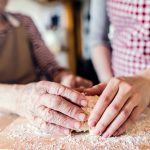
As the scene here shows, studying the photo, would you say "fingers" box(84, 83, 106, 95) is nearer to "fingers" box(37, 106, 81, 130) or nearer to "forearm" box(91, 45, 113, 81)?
"fingers" box(37, 106, 81, 130)

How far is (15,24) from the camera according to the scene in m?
1.07

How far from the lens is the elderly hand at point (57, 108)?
26.5 inches

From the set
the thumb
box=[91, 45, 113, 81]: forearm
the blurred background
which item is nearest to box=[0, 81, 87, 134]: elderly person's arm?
the thumb

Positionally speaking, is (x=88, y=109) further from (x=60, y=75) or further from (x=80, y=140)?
(x=60, y=75)

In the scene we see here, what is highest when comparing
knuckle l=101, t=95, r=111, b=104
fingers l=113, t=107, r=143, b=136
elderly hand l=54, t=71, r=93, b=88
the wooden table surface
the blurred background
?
knuckle l=101, t=95, r=111, b=104

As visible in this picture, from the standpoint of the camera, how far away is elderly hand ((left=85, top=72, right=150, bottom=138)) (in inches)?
25.9

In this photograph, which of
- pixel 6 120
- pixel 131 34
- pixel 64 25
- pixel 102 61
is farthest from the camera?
pixel 64 25

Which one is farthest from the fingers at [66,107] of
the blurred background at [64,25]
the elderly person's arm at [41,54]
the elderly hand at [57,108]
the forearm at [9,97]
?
the blurred background at [64,25]

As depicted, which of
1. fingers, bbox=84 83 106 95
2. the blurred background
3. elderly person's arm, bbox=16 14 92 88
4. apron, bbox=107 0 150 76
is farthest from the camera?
the blurred background

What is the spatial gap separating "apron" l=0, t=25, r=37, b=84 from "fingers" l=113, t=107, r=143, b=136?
0.48 meters

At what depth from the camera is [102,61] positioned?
3.45ft

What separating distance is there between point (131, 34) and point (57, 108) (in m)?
0.36

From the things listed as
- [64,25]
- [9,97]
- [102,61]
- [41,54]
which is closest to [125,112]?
[9,97]

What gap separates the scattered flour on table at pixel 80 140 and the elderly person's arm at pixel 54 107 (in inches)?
0.9
